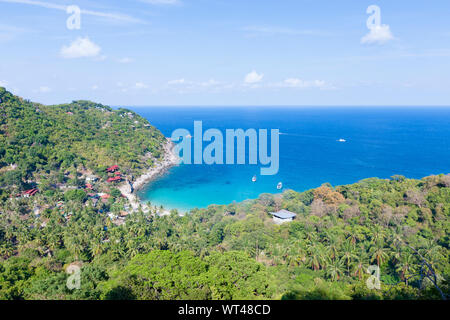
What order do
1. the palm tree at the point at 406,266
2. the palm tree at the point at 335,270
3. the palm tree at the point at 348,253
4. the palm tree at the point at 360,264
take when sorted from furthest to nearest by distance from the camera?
1. the palm tree at the point at 348,253
2. the palm tree at the point at 360,264
3. the palm tree at the point at 406,266
4. the palm tree at the point at 335,270

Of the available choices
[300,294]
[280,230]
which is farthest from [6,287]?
[280,230]

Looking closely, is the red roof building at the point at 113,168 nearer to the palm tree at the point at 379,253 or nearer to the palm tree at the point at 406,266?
the palm tree at the point at 379,253

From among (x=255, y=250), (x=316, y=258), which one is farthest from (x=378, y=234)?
(x=255, y=250)

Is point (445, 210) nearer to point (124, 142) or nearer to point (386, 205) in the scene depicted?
point (386, 205)

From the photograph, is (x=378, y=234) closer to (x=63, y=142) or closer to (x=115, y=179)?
(x=115, y=179)

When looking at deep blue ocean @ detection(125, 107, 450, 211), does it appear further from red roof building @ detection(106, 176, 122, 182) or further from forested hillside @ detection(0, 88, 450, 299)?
forested hillside @ detection(0, 88, 450, 299)

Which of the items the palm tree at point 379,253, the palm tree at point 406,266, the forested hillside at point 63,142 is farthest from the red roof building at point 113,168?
the palm tree at point 406,266
